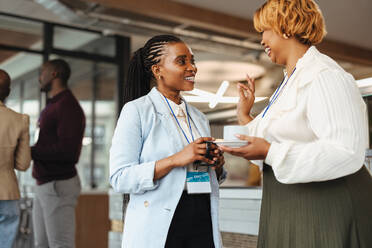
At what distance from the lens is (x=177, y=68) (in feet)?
5.62

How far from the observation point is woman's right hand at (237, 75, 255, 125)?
1763 mm

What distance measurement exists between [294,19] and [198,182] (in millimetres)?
617

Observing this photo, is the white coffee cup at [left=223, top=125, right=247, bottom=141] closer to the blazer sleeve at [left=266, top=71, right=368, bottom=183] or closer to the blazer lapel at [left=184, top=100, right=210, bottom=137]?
the blazer sleeve at [left=266, top=71, right=368, bottom=183]

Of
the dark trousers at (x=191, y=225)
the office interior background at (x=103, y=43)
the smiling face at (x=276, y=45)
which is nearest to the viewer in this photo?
the smiling face at (x=276, y=45)

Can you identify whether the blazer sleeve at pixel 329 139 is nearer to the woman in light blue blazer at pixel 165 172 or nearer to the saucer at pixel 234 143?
the saucer at pixel 234 143

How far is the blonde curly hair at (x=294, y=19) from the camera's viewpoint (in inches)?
55.7

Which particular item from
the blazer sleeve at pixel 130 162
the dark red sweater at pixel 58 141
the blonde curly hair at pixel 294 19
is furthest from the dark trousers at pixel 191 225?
the dark red sweater at pixel 58 141

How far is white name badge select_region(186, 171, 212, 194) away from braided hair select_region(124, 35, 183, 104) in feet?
1.41

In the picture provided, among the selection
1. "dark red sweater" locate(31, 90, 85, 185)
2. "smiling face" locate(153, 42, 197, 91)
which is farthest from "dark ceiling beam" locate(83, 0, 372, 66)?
"smiling face" locate(153, 42, 197, 91)

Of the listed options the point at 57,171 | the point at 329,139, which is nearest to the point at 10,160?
the point at 57,171

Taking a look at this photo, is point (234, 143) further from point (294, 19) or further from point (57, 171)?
point (57, 171)

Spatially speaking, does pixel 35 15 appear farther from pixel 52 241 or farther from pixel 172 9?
pixel 52 241

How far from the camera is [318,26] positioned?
1.45 m

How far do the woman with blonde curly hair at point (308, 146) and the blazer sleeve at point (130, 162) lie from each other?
327 millimetres
